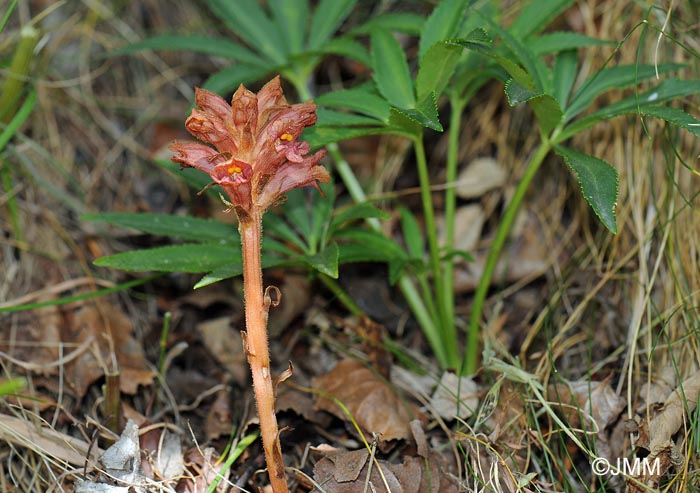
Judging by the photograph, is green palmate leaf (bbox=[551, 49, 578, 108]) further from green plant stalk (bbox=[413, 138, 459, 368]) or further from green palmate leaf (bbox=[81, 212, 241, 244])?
green palmate leaf (bbox=[81, 212, 241, 244])

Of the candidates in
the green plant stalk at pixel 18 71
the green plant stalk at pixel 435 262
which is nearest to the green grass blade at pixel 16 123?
the green plant stalk at pixel 18 71

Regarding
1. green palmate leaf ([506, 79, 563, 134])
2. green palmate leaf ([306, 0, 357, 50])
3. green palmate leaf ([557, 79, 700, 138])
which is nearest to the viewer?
green palmate leaf ([506, 79, 563, 134])

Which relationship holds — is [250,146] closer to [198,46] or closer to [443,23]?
[443,23]

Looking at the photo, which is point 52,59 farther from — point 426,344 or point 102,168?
point 426,344

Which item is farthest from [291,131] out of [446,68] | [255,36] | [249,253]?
[255,36]

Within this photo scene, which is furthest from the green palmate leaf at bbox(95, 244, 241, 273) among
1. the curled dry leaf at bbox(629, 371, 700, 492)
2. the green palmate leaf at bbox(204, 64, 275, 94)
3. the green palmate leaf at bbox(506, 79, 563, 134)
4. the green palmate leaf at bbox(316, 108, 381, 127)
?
the curled dry leaf at bbox(629, 371, 700, 492)
